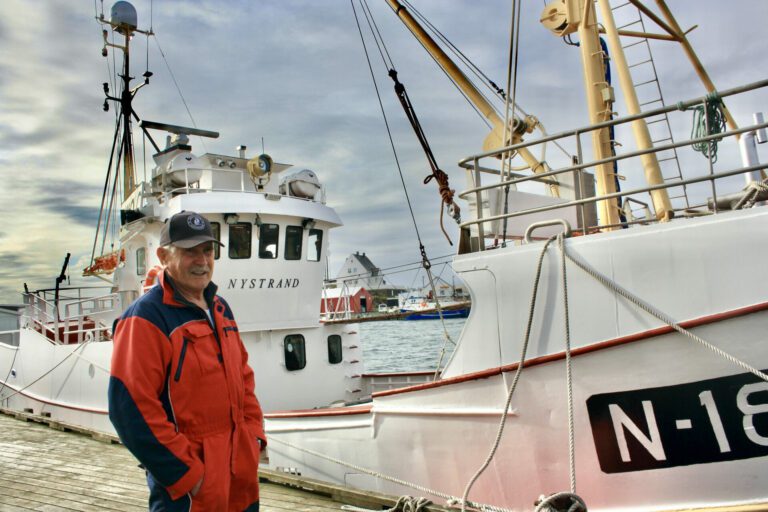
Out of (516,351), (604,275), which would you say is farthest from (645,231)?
(516,351)

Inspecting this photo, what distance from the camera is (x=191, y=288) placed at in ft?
8.14

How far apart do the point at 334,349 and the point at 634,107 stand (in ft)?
18.3

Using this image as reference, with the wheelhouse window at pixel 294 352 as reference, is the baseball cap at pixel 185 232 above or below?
Result: above

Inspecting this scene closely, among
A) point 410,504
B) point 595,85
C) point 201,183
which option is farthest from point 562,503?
point 201,183

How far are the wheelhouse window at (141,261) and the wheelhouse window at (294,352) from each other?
3.08m

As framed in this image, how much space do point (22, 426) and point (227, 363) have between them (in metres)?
8.53

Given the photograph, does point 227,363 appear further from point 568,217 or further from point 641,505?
point 568,217

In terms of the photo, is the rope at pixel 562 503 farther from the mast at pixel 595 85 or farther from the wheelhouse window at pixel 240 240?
the wheelhouse window at pixel 240 240

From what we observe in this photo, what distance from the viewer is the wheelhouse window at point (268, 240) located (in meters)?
8.16

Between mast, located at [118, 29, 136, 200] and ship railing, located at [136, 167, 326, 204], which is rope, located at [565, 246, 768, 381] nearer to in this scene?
ship railing, located at [136, 167, 326, 204]

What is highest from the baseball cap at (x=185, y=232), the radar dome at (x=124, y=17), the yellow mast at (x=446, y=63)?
the radar dome at (x=124, y=17)

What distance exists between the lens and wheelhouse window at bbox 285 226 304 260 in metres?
8.45

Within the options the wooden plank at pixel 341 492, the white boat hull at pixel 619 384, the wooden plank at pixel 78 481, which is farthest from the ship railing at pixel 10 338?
the white boat hull at pixel 619 384

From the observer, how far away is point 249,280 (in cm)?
795
